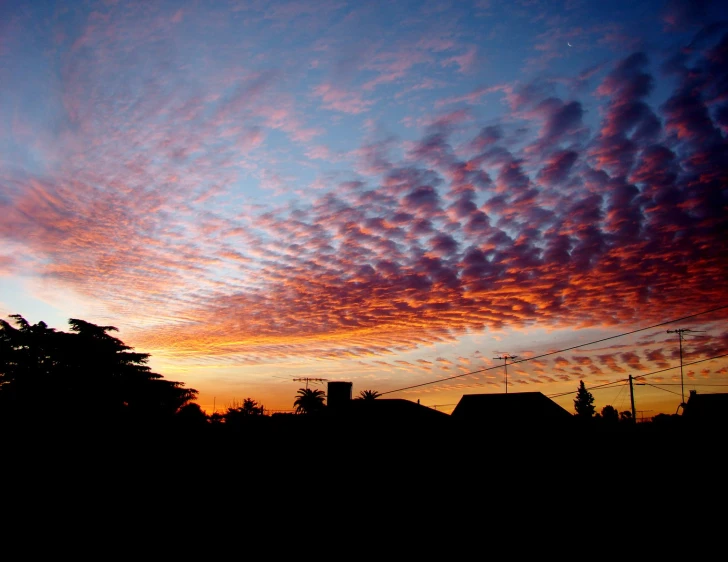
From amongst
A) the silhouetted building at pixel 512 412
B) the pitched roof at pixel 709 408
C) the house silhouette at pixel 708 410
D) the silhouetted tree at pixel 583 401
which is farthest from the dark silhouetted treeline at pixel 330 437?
the silhouetted tree at pixel 583 401

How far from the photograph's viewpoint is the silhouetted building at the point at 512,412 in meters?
31.8

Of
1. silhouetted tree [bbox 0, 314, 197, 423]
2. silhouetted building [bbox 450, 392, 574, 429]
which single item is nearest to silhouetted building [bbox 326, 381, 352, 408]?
silhouetted building [bbox 450, 392, 574, 429]

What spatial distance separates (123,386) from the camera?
148 ft

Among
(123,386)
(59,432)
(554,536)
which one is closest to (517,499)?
(554,536)

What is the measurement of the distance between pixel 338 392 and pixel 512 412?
1412cm

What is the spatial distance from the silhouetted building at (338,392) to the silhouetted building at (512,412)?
9.61 m

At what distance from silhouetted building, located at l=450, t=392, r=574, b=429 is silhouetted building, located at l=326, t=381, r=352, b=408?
9612 mm

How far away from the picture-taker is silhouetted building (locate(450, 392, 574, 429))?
3175cm

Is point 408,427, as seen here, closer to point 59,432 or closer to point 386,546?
point 386,546

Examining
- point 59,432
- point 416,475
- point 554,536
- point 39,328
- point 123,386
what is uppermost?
point 39,328

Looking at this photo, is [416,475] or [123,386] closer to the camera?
[416,475]

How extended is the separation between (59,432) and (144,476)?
4.29 metres

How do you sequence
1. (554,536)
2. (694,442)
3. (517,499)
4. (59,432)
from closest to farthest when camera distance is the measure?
(554,536), (59,432), (517,499), (694,442)

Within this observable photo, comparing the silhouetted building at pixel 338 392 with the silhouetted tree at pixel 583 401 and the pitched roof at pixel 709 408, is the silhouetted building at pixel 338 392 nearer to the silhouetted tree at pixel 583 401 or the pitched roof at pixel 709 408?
the pitched roof at pixel 709 408
